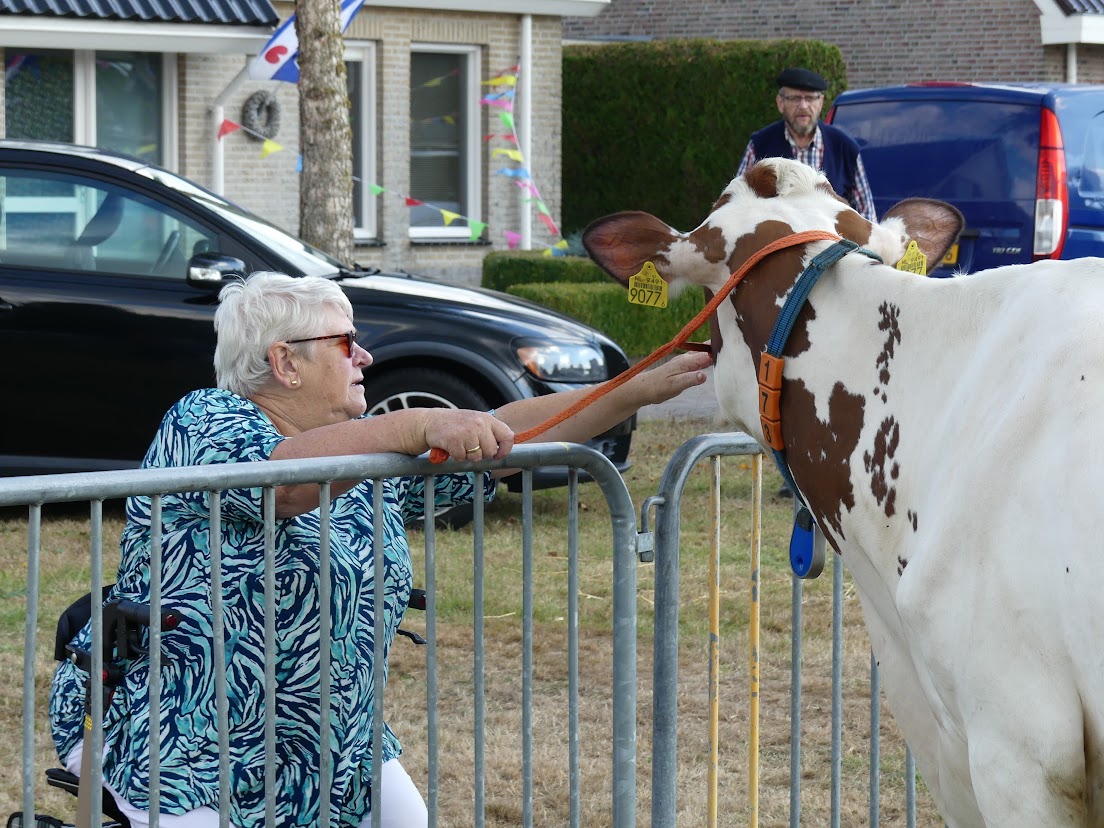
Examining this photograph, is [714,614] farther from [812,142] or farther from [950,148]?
[950,148]

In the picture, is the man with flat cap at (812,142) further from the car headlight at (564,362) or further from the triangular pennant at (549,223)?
the triangular pennant at (549,223)

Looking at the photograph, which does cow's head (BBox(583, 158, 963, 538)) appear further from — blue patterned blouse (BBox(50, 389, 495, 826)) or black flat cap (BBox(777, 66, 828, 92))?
black flat cap (BBox(777, 66, 828, 92))

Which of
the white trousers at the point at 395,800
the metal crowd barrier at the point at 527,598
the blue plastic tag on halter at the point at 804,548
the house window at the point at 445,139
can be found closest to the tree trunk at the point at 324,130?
the house window at the point at 445,139

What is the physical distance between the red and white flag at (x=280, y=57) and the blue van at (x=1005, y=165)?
674cm

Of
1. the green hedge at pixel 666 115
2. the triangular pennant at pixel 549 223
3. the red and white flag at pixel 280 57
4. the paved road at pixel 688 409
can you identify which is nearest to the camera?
the paved road at pixel 688 409

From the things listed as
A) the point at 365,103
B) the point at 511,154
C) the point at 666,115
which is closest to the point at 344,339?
the point at 365,103

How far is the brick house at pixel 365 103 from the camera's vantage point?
51.6ft

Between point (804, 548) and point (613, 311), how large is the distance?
1163cm

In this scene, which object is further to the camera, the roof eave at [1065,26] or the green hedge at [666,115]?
the roof eave at [1065,26]

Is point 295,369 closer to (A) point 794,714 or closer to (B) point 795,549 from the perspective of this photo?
(B) point 795,549

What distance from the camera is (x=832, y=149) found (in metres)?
8.21

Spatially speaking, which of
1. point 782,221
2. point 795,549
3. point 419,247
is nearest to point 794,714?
point 795,549

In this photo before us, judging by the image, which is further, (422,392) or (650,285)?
(422,392)

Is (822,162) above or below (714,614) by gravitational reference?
above
